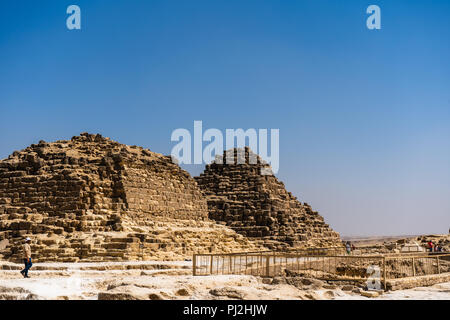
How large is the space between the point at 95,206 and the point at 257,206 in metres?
22.4

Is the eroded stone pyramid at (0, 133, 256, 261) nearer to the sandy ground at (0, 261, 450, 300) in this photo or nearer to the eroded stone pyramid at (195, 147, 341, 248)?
the sandy ground at (0, 261, 450, 300)

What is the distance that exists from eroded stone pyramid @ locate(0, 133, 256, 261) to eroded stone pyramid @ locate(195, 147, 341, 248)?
33.4ft

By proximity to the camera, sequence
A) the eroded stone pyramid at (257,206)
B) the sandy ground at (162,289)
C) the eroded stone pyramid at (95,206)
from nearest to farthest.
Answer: the sandy ground at (162,289) < the eroded stone pyramid at (95,206) < the eroded stone pyramid at (257,206)

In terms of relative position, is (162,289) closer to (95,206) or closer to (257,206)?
(95,206)

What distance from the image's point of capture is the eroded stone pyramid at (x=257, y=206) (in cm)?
4253

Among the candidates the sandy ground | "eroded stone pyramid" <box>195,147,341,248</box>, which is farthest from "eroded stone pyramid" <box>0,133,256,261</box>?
"eroded stone pyramid" <box>195,147,341,248</box>

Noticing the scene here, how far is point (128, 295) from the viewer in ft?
32.4

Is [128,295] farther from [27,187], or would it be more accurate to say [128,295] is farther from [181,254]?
[27,187]

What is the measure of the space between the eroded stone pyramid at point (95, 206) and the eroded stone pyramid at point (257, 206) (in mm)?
10190

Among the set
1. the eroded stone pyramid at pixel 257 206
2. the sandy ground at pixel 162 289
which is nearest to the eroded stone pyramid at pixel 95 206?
the sandy ground at pixel 162 289

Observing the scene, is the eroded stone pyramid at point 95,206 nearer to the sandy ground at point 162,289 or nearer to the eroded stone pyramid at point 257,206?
the sandy ground at point 162,289
